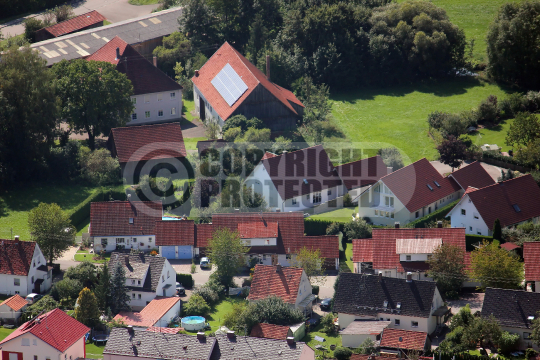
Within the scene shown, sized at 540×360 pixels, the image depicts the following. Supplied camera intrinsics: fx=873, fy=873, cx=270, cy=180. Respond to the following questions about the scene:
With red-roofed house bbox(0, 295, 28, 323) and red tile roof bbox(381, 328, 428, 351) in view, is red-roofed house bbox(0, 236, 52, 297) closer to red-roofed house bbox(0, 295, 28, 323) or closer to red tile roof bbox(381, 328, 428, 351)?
red-roofed house bbox(0, 295, 28, 323)

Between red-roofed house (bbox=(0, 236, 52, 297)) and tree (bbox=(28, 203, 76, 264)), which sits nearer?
red-roofed house (bbox=(0, 236, 52, 297))

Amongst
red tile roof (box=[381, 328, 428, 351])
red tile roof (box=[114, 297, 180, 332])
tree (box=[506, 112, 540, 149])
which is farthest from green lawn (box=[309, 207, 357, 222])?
red tile roof (box=[381, 328, 428, 351])

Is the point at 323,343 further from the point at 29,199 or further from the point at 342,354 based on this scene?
the point at 29,199

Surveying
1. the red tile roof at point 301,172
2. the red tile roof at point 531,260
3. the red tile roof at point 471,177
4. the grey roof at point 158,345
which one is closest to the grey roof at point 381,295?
the red tile roof at point 531,260

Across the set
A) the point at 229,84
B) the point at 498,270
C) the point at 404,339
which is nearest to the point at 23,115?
the point at 229,84

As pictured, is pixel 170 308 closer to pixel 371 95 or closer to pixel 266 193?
pixel 266 193
